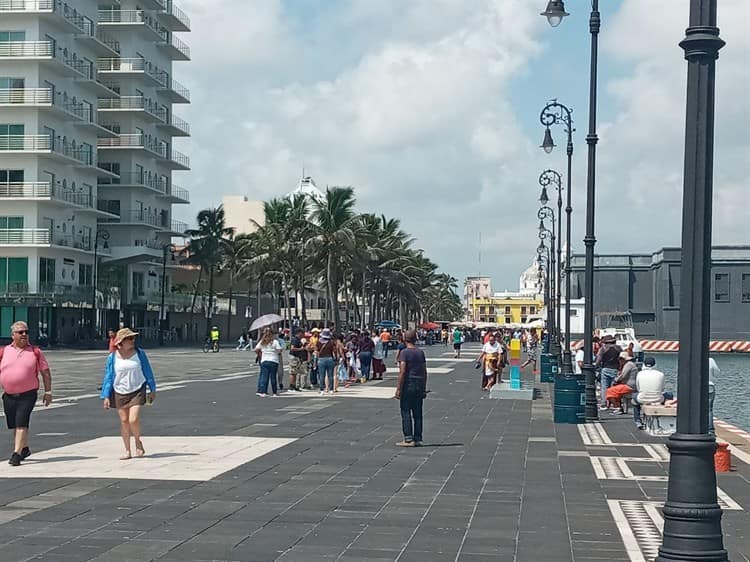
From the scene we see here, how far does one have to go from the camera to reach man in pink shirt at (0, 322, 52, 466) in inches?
530

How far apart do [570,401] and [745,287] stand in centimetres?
8322

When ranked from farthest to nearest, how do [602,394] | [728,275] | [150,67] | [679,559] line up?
[728,275] → [150,67] → [602,394] → [679,559]

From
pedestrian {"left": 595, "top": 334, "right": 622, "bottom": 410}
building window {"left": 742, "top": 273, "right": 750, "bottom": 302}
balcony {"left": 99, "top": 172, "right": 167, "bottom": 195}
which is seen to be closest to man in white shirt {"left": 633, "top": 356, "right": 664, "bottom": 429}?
pedestrian {"left": 595, "top": 334, "right": 622, "bottom": 410}

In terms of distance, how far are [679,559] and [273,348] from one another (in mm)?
19113

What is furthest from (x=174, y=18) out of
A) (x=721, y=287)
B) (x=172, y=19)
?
(x=721, y=287)

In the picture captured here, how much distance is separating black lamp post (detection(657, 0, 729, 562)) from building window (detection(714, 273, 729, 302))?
95.4 metres

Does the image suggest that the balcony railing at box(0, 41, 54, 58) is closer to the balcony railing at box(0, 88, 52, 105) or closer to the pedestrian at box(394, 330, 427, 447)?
the balcony railing at box(0, 88, 52, 105)

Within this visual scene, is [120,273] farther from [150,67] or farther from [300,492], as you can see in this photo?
[300,492]

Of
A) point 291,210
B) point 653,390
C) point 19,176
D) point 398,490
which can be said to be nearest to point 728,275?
point 291,210

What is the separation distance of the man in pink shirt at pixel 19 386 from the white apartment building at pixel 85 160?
5611 centimetres

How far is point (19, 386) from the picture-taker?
44.1 ft

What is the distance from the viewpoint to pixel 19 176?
70500 mm

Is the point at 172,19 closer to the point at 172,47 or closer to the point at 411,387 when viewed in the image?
the point at 172,47

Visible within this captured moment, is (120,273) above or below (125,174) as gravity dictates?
below
